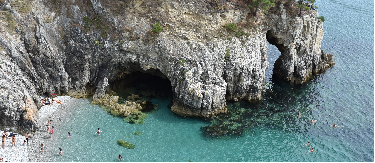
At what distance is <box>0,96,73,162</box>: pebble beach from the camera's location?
133 feet

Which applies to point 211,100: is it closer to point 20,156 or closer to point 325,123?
point 325,123

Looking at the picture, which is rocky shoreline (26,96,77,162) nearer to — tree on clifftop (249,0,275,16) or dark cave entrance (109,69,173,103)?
dark cave entrance (109,69,173,103)

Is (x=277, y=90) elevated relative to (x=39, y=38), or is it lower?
lower

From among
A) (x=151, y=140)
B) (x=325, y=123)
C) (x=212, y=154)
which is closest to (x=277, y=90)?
(x=325, y=123)

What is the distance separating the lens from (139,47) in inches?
1997

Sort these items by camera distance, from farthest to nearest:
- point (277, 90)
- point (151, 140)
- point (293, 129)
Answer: point (277, 90) < point (293, 129) < point (151, 140)

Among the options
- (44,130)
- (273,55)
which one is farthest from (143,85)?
(273,55)

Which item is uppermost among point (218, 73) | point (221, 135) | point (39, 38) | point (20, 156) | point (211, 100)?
point (39, 38)

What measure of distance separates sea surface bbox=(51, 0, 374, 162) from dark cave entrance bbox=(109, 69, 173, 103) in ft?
7.15

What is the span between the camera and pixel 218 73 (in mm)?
50812

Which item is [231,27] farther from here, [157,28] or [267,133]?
[267,133]

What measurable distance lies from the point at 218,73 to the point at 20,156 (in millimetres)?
28467

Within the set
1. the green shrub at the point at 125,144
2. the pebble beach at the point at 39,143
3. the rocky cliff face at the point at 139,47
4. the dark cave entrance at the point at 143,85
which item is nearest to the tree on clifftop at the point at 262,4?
the rocky cliff face at the point at 139,47

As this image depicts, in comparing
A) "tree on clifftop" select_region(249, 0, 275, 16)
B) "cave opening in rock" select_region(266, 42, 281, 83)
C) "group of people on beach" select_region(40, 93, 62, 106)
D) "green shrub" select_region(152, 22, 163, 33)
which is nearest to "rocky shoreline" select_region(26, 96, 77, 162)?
"group of people on beach" select_region(40, 93, 62, 106)
